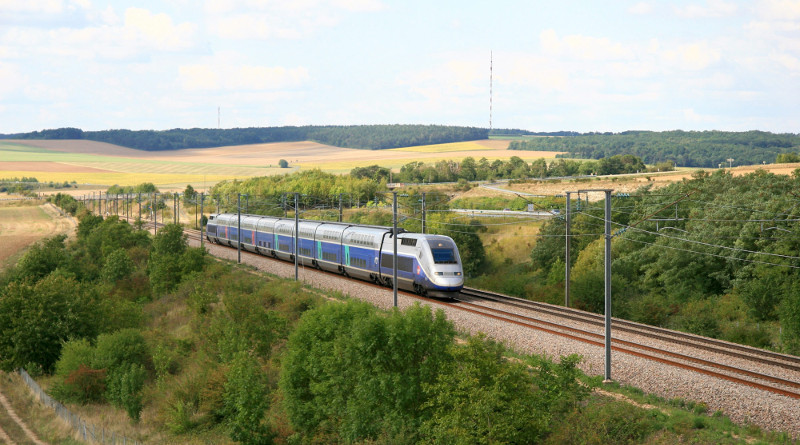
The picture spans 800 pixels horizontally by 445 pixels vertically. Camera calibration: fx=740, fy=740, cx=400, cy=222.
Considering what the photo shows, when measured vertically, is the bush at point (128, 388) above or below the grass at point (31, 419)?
above

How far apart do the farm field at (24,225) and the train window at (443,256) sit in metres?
75.2

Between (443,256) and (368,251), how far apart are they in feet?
25.9

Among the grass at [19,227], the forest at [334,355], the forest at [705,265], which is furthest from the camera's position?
the grass at [19,227]

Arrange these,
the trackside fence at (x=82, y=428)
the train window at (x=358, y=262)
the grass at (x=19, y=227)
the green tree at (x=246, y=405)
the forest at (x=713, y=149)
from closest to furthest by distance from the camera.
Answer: the green tree at (x=246, y=405) < the trackside fence at (x=82, y=428) < the train window at (x=358, y=262) < the grass at (x=19, y=227) < the forest at (x=713, y=149)

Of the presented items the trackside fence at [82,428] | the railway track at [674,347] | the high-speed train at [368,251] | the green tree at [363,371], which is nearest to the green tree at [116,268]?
the high-speed train at [368,251]

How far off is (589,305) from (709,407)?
20728mm

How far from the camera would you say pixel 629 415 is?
1917 cm

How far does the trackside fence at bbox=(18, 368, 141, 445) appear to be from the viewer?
30781 millimetres

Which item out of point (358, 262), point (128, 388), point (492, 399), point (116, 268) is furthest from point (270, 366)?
point (116, 268)

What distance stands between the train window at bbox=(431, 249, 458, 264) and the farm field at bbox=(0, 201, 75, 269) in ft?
247

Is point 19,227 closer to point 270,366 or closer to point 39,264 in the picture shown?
point 39,264

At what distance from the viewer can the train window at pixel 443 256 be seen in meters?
39.6

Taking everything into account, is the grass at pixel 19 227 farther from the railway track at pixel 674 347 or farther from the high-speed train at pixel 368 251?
the railway track at pixel 674 347

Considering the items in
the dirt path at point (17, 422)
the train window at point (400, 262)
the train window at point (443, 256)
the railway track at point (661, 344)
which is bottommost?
the dirt path at point (17, 422)
